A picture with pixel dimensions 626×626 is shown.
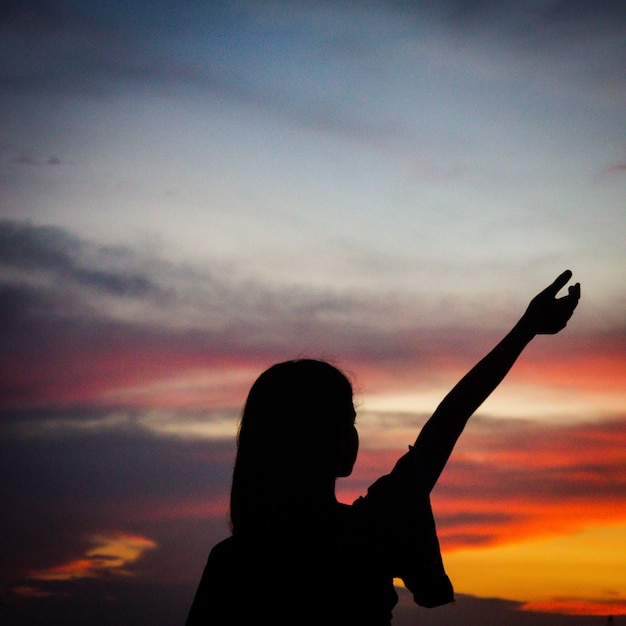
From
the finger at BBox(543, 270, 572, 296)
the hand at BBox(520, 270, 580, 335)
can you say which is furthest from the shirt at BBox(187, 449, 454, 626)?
the finger at BBox(543, 270, 572, 296)

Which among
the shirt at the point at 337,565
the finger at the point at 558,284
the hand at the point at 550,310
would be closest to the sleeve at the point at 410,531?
the shirt at the point at 337,565

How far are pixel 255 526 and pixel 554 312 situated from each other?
5.15 ft

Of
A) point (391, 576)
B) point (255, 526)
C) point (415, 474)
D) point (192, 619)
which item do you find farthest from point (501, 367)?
point (192, 619)

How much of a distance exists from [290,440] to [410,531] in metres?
0.59

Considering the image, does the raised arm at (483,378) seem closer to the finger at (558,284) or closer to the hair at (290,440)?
the finger at (558,284)

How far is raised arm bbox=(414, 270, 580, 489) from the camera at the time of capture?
2773 millimetres

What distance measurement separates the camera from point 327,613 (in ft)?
8.23

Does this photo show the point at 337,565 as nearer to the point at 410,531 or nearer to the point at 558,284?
the point at 410,531

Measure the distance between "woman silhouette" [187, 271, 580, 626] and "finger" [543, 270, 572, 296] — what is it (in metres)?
0.02

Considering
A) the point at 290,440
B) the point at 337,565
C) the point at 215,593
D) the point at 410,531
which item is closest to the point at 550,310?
the point at 410,531

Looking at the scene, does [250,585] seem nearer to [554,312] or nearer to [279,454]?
[279,454]

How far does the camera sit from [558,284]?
9.82 feet

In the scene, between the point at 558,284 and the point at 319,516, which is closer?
the point at 319,516

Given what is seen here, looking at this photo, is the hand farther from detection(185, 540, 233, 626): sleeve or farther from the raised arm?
detection(185, 540, 233, 626): sleeve
